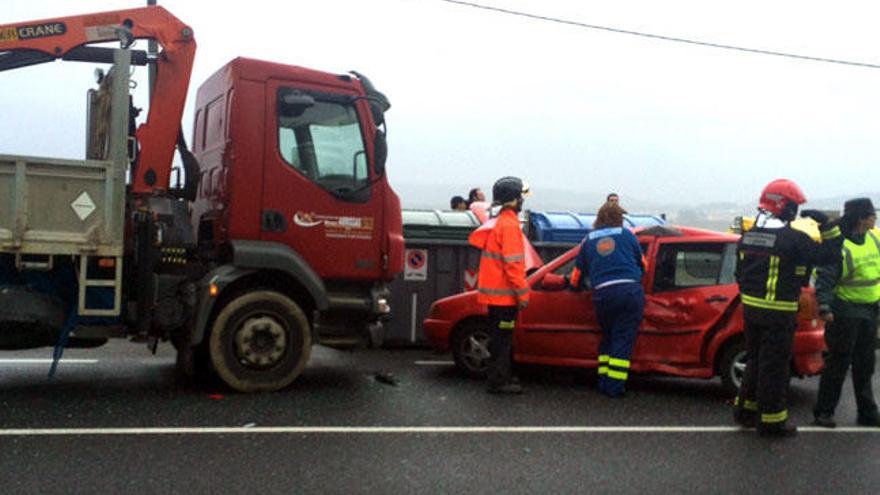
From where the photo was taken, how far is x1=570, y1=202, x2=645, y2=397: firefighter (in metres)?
7.64

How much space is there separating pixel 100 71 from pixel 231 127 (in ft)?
5.04

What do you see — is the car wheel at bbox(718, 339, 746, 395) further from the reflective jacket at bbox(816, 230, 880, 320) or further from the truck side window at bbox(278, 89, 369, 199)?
the truck side window at bbox(278, 89, 369, 199)

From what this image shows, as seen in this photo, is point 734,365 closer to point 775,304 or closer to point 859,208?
point 775,304

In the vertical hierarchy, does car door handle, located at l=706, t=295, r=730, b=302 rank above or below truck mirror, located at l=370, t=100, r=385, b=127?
below

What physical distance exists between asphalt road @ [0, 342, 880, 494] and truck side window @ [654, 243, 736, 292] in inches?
37.4

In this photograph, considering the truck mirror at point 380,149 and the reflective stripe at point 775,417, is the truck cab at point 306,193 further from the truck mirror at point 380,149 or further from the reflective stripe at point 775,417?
the reflective stripe at point 775,417

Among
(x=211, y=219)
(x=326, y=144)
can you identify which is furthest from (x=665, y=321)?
(x=211, y=219)

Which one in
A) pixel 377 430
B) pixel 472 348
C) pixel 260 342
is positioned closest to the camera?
pixel 377 430

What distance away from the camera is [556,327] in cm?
822

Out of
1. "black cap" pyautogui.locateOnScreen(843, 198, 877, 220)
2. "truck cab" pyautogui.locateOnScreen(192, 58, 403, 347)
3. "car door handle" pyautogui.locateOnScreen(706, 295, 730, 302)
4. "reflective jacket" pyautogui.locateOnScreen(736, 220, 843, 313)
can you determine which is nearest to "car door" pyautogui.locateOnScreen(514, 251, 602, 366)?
"car door handle" pyautogui.locateOnScreen(706, 295, 730, 302)

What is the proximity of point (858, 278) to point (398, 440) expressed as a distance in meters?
3.47

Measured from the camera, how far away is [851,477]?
5.36m

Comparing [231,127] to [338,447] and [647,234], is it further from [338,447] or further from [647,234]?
[647,234]

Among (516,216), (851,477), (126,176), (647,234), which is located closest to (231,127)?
(126,176)
